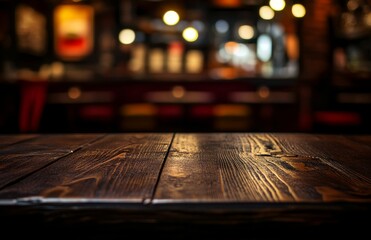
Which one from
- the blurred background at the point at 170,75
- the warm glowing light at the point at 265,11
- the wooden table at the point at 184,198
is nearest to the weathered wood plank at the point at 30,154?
the wooden table at the point at 184,198

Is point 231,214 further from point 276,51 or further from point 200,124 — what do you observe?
point 276,51

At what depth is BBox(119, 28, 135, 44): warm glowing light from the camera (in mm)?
7410

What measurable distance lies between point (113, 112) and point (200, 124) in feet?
3.88

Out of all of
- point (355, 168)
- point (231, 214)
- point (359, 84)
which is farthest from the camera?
point (359, 84)

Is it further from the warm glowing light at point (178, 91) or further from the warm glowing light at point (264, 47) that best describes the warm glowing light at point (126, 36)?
the warm glowing light at point (264, 47)

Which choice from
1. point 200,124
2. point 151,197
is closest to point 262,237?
point 151,197

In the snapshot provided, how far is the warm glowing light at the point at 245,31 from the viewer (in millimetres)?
9180

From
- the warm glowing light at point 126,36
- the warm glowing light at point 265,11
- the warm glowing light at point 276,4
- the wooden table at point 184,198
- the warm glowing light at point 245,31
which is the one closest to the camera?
the wooden table at point 184,198

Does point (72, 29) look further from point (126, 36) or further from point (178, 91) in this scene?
point (178, 91)

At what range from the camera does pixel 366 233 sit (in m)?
0.64

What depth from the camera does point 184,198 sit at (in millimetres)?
648

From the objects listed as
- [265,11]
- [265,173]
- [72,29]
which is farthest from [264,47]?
[265,173]

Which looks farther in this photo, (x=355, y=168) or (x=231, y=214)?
(x=355, y=168)

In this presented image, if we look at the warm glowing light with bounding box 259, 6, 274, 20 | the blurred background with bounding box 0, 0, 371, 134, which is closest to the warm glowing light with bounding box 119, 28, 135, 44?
the blurred background with bounding box 0, 0, 371, 134
